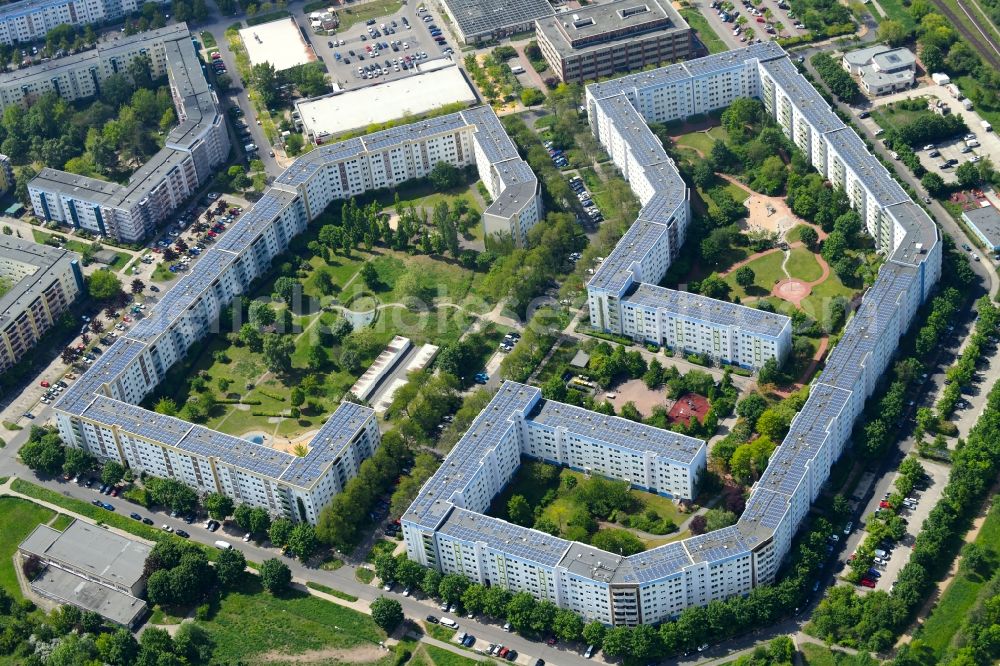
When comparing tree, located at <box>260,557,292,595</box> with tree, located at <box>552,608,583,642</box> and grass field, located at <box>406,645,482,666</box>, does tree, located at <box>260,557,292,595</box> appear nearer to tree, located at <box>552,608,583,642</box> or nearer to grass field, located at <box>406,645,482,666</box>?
grass field, located at <box>406,645,482,666</box>

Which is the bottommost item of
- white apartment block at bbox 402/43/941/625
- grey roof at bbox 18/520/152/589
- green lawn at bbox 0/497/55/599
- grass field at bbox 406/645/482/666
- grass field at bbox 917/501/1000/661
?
green lawn at bbox 0/497/55/599

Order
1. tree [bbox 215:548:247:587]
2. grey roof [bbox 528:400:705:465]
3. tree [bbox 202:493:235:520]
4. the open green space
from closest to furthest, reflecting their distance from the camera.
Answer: tree [bbox 215:548:247:587] < the open green space < grey roof [bbox 528:400:705:465] < tree [bbox 202:493:235:520]

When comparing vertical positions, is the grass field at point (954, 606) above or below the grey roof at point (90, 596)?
above

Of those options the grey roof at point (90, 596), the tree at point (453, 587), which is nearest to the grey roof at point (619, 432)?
the tree at point (453, 587)

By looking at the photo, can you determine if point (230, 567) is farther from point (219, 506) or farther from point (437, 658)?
point (437, 658)

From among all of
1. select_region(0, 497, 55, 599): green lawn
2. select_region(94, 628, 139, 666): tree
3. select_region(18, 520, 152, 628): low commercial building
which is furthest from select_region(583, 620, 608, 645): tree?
select_region(0, 497, 55, 599): green lawn

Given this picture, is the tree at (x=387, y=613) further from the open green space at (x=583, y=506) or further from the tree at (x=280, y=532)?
the open green space at (x=583, y=506)
